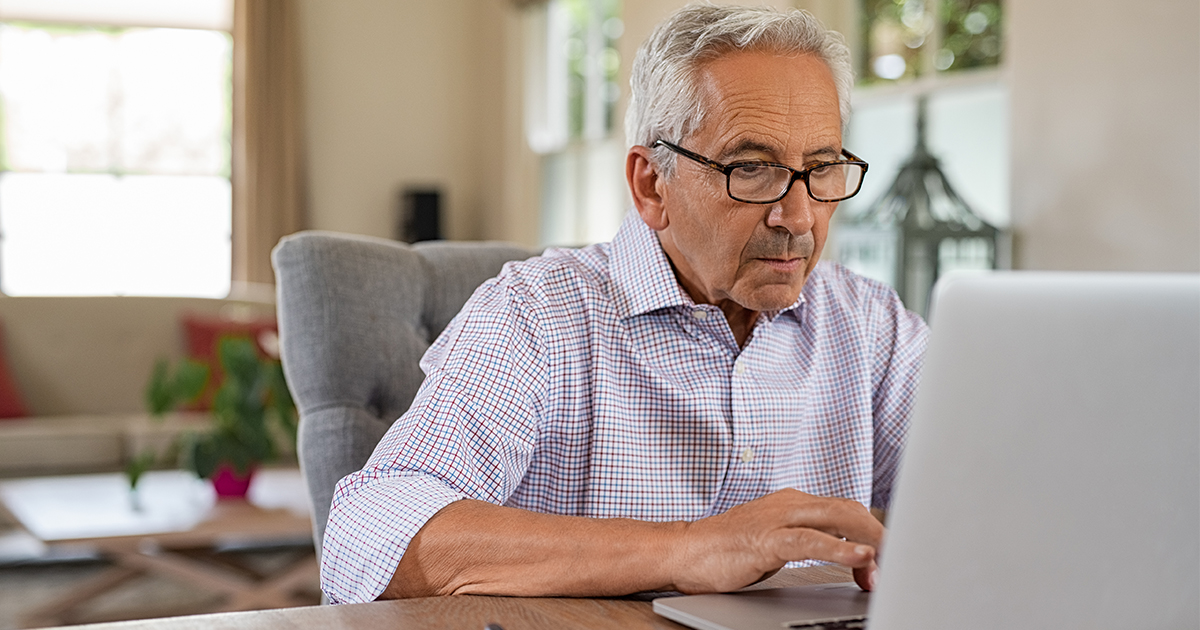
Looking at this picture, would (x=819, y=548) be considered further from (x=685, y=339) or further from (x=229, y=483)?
(x=229, y=483)

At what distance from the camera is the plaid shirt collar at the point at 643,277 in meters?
1.23

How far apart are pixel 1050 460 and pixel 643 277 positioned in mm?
709

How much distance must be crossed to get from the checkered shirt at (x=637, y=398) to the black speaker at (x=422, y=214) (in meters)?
5.37

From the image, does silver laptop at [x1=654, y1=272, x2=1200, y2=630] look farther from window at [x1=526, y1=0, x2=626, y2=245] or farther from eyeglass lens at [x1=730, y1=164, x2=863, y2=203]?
window at [x1=526, y1=0, x2=626, y2=245]

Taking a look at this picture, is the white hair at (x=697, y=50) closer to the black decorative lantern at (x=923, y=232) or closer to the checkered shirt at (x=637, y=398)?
the checkered shirt at (x=637, y=398)

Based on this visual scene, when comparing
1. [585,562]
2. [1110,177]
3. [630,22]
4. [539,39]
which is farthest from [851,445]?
[539,39]

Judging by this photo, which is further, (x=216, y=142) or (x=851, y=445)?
(x=216, y=142)

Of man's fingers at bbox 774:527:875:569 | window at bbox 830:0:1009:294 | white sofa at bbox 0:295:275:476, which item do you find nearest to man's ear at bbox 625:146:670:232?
man's fingers at bbox 774:527:875:569

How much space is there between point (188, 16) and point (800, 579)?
246 inches

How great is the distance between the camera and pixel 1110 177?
2824mm

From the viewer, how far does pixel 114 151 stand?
248 inches

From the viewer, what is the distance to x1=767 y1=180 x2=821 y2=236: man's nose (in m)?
1.15

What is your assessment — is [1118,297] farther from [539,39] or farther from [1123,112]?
[539,39]

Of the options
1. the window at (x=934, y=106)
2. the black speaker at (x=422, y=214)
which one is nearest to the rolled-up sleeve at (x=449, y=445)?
the window at (x=934, y=106)
